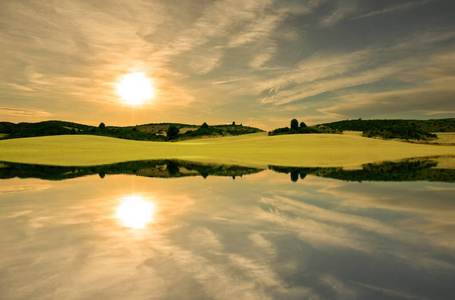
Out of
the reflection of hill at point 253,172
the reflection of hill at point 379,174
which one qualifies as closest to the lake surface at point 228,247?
the reflection of hill at point 379,174

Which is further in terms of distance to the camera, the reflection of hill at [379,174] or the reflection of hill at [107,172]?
the reflection of hill at [107,172]

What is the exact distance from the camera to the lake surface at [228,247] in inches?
162

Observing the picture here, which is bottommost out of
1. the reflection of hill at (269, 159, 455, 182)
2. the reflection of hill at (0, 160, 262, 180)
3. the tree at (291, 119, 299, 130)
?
the reflection of hill at (0, 160, 262, 180)

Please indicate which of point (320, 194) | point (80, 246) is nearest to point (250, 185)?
point (320, 194)

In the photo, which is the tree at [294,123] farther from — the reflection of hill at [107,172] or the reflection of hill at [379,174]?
the reflection of hill at [107,172]

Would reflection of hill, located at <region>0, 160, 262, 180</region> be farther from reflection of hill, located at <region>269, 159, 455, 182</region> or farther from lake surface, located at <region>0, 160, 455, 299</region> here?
lake surface, located at <region>0, 160, 455, 299</region>

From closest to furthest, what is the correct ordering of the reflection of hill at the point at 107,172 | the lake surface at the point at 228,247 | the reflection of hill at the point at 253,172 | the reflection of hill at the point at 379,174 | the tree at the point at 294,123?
1. the lake surface at the point at 228,247
2. the reflection of hill at the point at 379,174
3. the reflection of hill at the point at 253,172
4. the reflection of hill at the point at 107,172
5. the tree at the point at 294,123

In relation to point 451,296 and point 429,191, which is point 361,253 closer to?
point 451,296

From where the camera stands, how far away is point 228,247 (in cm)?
551

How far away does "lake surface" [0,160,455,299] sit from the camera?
13.5 ft

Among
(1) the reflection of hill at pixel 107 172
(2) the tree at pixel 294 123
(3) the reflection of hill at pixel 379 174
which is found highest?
(2) the tree at pixel 294 123

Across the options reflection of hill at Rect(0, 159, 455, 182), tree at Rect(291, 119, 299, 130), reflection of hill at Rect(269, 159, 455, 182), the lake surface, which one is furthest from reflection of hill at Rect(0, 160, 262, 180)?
tree at Rect(291, 119, 299, 130)

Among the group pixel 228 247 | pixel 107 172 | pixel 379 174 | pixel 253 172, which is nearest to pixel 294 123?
pixel 379 174

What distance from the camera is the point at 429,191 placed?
38.1ft
